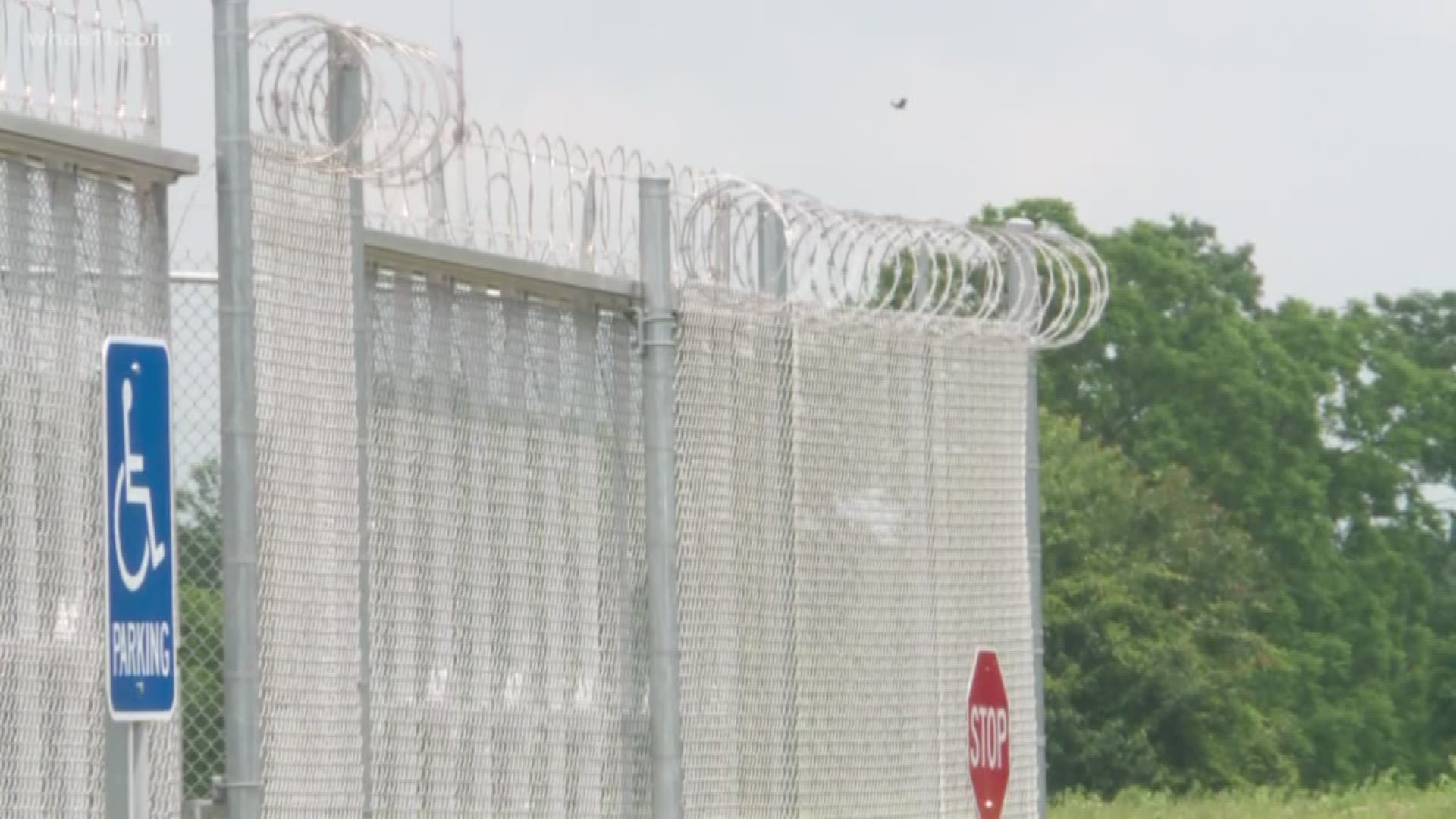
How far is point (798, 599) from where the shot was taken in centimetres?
1143

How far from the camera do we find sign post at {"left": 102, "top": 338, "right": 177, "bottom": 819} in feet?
18.0

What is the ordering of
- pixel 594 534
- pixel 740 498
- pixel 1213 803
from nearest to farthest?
pixel 594 534 → pixel 740 498 → pixel 1213 803

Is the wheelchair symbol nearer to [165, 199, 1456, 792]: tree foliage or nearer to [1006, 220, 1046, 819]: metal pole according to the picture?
[1006, 220, 1046, 819]: metal pole

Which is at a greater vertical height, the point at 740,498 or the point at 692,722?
the point at 740,498

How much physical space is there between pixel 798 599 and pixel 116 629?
6.11 meters

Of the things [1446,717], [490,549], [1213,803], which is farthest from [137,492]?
[1446,717]

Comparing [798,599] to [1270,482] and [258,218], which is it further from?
[1270,482]

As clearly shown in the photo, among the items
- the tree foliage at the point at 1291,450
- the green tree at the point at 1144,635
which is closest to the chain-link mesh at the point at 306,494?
the green tree at the point at 1144,635

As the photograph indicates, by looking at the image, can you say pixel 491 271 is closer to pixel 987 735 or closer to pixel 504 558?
pixel 504 558

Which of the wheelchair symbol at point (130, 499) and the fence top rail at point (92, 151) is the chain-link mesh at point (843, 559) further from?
the wheelchair symbol at point (130, 499)

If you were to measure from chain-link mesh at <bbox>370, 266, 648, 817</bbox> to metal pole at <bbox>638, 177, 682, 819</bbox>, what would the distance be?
0.30ft

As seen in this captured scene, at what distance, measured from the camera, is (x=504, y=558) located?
966 cm

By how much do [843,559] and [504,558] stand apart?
244cm

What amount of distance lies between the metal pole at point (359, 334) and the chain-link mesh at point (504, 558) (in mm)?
141
